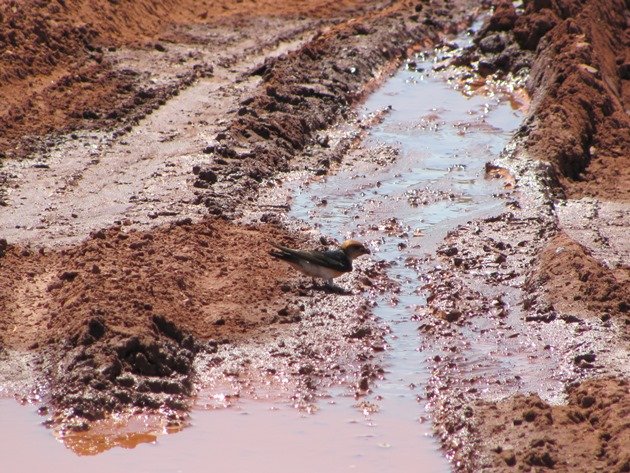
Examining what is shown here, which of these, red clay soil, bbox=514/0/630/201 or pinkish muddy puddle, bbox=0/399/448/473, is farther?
red clay soil, bbox=514/0/630/201

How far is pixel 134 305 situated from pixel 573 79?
9234mm

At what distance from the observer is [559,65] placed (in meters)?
16.8

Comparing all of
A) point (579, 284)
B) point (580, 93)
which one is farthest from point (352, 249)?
point (580, 93)

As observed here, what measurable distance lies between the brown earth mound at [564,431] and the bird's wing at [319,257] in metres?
2.40

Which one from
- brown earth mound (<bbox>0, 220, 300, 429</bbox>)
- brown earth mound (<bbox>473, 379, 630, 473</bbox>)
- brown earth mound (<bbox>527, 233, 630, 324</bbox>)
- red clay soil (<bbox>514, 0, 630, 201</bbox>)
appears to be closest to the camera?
brown earth mound (<bbox>473, 379, 630, 473</bbox>)

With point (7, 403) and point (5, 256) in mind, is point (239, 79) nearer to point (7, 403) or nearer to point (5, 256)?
point (5, 256)

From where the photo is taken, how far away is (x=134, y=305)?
884 centimetres

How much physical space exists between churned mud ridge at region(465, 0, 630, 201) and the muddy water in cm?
91

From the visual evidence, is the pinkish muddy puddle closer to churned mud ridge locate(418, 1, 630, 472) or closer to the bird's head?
churned mud ridge locate(418, 1, 630, 472)

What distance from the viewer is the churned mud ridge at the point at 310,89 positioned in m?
13.3

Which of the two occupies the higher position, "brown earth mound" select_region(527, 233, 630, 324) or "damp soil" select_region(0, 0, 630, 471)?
"brown earth mound" select_region(527, 233, 630, 324)

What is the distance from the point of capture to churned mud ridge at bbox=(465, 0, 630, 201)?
13852mm

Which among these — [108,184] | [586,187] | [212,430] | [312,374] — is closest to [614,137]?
[586,187]

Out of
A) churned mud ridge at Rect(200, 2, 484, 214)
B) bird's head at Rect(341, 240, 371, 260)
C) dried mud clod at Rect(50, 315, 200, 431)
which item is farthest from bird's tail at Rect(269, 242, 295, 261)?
churned mud ridge at Rect(200, 2, 484, 214)
